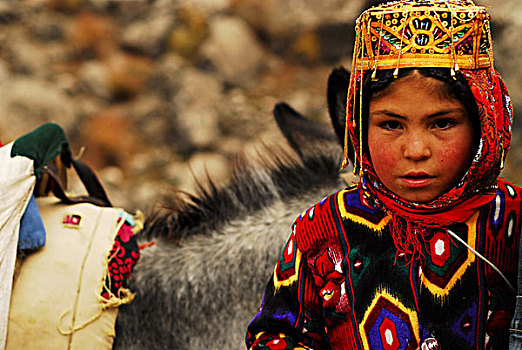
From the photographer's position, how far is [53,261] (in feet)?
4.96

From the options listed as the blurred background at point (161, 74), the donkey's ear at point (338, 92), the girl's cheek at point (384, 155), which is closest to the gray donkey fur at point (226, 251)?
the donkey's ear at point (338, 92)

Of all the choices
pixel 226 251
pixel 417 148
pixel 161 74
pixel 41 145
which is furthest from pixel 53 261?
pixel 161 74

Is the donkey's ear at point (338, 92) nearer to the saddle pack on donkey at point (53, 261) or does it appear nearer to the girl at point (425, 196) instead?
the girl at point (425, 196)

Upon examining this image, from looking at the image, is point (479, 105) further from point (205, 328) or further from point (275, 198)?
point (205, 328)

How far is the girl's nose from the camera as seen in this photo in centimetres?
81

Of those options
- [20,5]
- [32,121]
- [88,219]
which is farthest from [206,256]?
[20,5]

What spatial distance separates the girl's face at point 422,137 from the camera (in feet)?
2.67

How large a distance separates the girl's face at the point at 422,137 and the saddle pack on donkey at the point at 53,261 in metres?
0.91

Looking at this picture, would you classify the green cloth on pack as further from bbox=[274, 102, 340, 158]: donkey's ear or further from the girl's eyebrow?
the girl's eyebrow

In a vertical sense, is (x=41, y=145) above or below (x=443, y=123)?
below

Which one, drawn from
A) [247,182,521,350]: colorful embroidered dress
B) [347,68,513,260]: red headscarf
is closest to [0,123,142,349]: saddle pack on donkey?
[247,182,521,350]: colorful embroidered dress

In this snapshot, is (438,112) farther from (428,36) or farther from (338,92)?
(338,92)

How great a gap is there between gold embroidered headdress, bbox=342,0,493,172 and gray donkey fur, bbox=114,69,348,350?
715mm

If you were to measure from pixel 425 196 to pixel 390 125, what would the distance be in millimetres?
113
